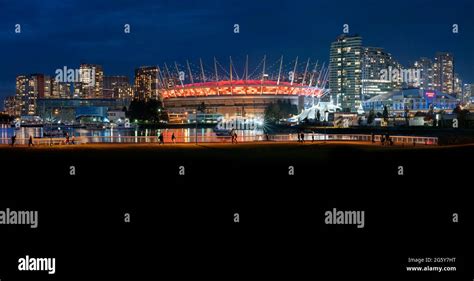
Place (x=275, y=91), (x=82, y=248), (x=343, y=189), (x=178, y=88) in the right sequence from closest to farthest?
1. (x=82, y=248)
2. (x=343, y=189)
3. (x=275, y=91)
4. (x=178, y=88)

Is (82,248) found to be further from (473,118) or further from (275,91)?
(275,91)

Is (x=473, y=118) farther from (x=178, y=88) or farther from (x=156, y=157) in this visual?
(x=178, y=88)

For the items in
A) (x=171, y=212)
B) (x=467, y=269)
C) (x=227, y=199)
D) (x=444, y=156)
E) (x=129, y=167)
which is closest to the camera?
(x=467, y=269)

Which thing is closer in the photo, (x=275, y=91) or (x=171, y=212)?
(x=171, y=212)

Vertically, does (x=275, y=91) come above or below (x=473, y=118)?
above

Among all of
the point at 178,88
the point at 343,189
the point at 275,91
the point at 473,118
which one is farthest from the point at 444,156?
the point at 178,88

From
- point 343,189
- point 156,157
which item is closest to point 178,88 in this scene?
point 156,157

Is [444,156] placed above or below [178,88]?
below
